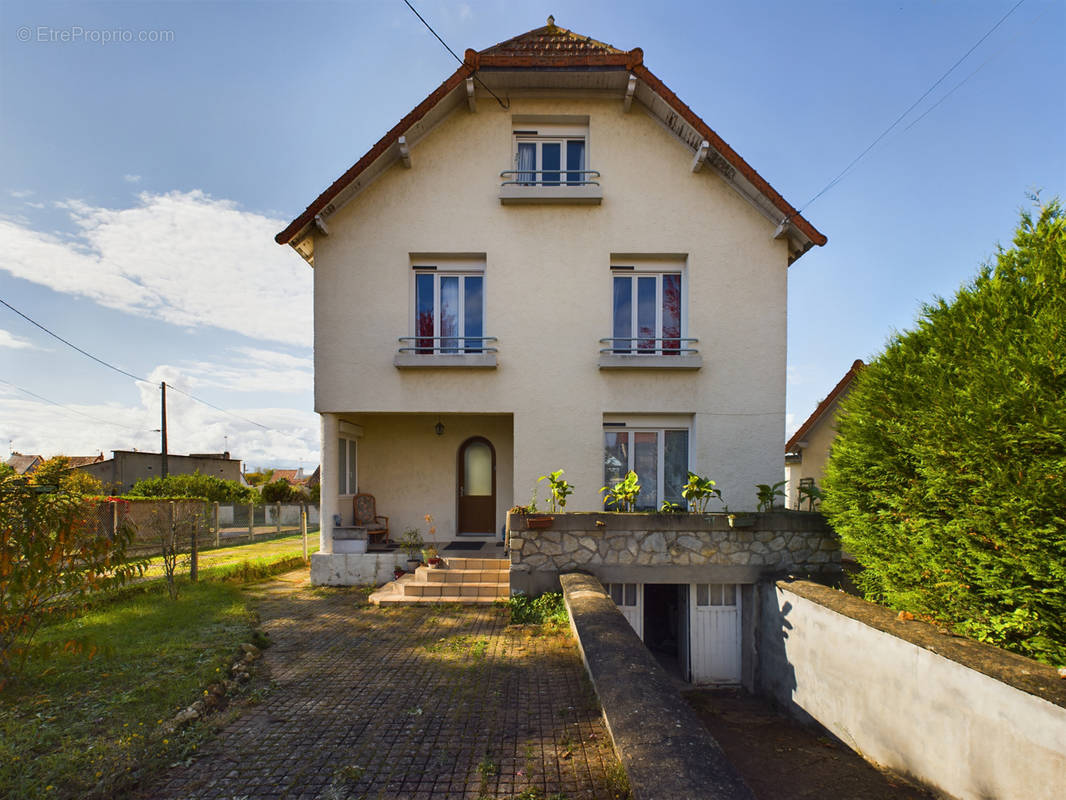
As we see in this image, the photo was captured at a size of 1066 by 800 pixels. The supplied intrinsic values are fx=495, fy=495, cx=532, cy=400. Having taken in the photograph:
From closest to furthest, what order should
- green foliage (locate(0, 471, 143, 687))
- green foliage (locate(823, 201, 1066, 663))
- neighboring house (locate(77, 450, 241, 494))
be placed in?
green foliage (locate(823, 201, 1066, 663)) → green foliage (locate(0, 471, 143, 687)) → neighboring house (locate(77, 450, 241, 494))

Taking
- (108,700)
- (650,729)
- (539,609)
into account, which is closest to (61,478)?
(108,700)

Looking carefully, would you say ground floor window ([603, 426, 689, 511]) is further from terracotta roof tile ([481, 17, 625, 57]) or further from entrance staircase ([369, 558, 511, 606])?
terracotta roof tile ([481, 17, 625, 57])

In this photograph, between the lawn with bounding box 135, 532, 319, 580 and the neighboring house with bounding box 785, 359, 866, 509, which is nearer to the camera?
the lawn with bounding box 135, 532, 319, 580

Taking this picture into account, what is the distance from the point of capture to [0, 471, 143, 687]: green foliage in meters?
4.62

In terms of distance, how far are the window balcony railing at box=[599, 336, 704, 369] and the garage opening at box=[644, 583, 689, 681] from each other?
4003 millimetres

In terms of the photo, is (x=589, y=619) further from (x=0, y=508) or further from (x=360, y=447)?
(x=360, y=447)

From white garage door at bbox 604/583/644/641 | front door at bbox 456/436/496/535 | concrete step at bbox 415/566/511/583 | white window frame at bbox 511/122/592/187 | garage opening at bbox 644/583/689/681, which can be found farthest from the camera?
front door at bbox 456/436/496/535

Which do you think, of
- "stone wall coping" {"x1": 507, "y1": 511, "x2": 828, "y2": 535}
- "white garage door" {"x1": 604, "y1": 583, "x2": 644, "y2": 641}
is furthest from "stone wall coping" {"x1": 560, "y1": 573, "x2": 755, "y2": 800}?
"white garage door" {"x1": 604, "y1": 583, "x2": 644, "y2": 641}

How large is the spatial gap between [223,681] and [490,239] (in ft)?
26.3

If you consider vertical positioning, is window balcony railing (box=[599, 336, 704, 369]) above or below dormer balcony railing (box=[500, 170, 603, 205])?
below

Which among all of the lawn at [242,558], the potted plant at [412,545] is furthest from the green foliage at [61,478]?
the potted plant at [412,545]

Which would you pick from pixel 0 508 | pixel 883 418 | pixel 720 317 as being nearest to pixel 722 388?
pixel 720 317

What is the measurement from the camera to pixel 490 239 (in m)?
9.80

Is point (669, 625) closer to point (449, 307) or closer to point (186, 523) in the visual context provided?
point (449, 307)
